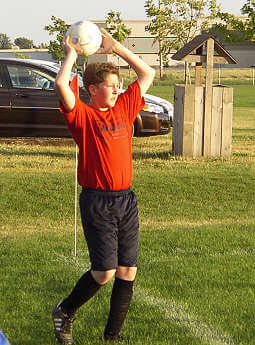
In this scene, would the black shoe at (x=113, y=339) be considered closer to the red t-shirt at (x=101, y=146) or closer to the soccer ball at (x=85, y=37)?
the red t-shirt at (x=101, y=146)

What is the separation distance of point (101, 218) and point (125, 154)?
41 centimetres

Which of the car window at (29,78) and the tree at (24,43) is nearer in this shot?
the car window at (29,78)

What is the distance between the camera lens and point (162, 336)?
464 centimetres

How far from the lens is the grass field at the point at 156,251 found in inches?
190

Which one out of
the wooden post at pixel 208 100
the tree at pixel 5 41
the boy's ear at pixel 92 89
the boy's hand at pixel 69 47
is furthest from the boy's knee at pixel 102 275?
the tree at pixel 5 41

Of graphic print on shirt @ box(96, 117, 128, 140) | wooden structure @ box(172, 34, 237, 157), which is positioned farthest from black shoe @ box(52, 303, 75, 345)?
wooden structure @ box(172, 34, 237, 157)

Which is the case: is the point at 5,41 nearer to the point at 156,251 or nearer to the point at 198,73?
the point at 198,73

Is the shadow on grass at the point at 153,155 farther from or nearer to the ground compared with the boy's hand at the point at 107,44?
nearer to the ground

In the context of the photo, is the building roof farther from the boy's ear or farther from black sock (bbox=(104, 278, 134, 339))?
black sock (bbox=(104, 278, 134, 339))

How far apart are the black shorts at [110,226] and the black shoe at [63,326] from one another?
0.42m

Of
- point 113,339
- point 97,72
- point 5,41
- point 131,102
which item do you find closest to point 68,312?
point 113,339

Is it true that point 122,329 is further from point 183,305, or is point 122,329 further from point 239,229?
point 239,229

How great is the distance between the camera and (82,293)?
4363mm

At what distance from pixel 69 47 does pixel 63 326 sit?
1.69 meters
